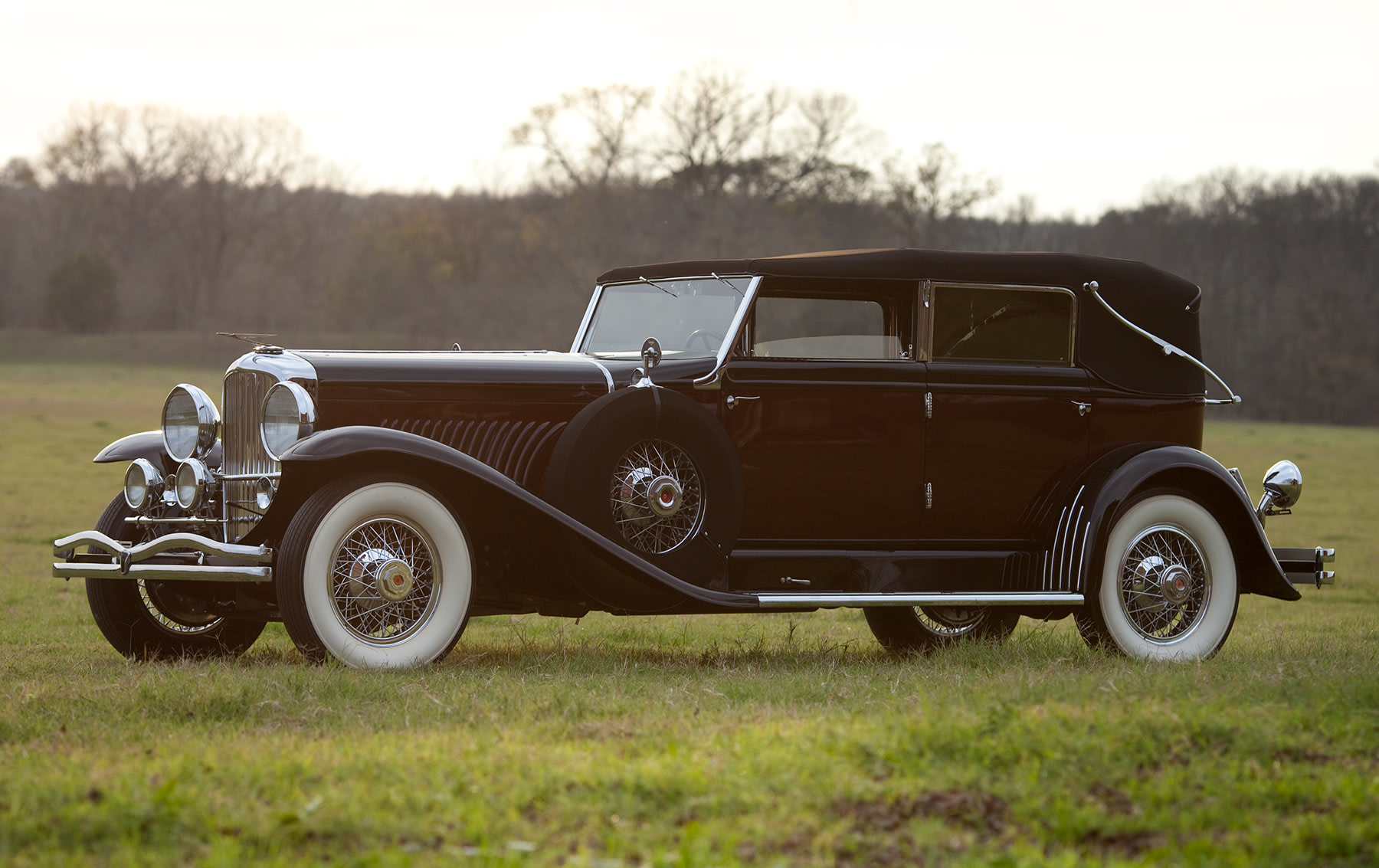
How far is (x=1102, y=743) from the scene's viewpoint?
13.8 feet

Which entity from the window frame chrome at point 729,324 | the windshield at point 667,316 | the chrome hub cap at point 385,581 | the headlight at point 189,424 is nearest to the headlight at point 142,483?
the headlight at point 189,424

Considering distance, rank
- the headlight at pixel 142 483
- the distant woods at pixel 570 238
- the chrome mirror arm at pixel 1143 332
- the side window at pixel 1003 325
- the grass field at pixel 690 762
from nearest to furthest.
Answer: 1. the grass field at pixel 690 762
2. the headlight at pixel 142 483
3. the side window at pixel 1003 325
4. the chrome mirror arm at pixel 1143 332
5. the distant woods at pixel 570 238

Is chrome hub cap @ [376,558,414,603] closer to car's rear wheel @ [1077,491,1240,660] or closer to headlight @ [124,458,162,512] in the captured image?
headlight @ [124,458,162,512]

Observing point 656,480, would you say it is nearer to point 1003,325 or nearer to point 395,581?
point 395,581

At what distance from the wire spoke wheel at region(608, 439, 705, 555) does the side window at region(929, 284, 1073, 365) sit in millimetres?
1527

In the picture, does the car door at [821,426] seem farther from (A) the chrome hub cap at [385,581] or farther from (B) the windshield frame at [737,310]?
(A) the chrome hub cap at [385,581]

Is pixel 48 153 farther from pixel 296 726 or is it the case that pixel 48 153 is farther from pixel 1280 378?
pixel 296 726

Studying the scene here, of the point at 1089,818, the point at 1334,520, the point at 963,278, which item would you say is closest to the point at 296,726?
the point at 1089,818

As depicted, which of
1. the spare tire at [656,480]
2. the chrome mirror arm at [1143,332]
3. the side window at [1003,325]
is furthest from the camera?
the chrome mirror arm at [1143,332]

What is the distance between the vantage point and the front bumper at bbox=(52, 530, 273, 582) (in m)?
5.67

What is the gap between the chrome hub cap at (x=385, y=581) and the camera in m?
5.77

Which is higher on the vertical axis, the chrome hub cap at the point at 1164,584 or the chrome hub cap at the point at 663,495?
the chrome hub cap at the point at 663,495

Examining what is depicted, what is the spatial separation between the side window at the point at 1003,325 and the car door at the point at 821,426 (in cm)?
19

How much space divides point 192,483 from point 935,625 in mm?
4392
